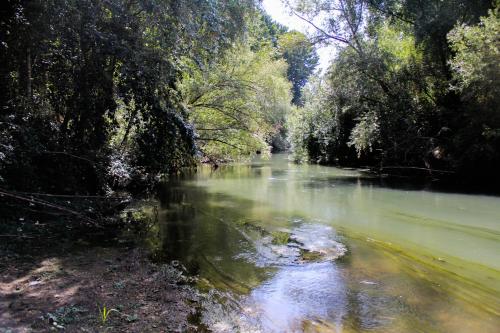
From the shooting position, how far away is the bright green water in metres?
5.79

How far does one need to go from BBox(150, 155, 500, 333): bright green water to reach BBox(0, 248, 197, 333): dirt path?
0.59 meters

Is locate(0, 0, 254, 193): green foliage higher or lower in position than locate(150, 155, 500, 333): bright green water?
higher

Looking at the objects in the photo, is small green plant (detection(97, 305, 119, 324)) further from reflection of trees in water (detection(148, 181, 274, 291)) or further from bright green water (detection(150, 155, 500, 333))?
reflection of trees in water (detection(148, 181, 274, 291))

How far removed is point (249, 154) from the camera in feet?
79.3

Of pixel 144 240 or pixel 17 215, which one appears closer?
pixel 17 215

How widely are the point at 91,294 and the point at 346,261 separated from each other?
4.81 m

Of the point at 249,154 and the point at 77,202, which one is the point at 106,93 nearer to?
the point at 77,202

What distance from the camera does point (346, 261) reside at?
8.31m

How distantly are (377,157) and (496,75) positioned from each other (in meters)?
13.6

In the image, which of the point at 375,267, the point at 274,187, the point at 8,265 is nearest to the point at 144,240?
the point at 8,265

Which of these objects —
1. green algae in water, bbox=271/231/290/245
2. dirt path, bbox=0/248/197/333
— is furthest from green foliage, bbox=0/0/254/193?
green algae in water, bbox=271/231/290/245

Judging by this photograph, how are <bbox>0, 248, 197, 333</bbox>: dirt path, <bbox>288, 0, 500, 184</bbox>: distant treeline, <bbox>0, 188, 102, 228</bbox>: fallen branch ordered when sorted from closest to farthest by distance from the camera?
<bbox>0, 248, 197, 333</bbox>: dirt path
<bbox>0, 188, 102, 228</bbox>: fallen branch
<bbox>288, 0, 500, 184</bbox>: distant treeline

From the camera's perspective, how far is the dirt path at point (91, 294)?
4691 millimetres

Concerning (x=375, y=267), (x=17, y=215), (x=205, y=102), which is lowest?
(x=375, y=267)
